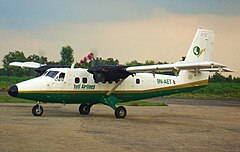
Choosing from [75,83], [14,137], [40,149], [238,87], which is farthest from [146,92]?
[238,87]

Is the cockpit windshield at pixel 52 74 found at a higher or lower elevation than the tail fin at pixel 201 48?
lower

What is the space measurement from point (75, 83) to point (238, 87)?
5480cm

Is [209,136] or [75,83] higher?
[75,83]

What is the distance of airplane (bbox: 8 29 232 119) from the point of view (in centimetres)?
2417

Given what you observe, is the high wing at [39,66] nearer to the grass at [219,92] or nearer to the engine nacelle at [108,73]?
the engine nacelle at [108,73]

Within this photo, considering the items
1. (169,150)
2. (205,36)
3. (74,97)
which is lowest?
(169,150)

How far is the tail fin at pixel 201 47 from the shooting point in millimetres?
29672

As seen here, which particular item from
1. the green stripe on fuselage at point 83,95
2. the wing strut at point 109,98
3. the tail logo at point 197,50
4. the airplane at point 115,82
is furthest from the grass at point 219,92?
the wing strut at point 109,98

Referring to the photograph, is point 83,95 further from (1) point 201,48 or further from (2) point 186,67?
(1) point 201,48

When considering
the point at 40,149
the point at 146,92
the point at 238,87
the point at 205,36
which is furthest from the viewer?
the point at 238,87

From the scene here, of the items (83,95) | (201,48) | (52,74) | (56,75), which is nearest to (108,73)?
(83,95)

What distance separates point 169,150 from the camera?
43.3 ft

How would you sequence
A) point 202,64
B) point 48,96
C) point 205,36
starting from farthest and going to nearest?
1. point 205,36
2. point 48,96
3. point 202,64

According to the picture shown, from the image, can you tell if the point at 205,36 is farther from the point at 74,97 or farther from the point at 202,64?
the point at 74,97
